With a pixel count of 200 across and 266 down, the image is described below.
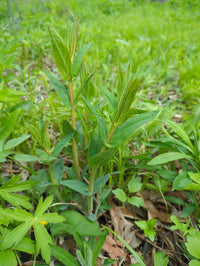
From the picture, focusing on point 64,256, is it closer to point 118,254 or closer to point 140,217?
point 118,254

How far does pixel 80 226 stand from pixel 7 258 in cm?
29

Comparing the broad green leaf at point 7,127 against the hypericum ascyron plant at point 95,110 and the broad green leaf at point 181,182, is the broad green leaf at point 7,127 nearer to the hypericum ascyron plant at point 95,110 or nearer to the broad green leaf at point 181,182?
the hypericum ascyron plant at point 95,110

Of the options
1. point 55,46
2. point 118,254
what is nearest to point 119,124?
point 55,46

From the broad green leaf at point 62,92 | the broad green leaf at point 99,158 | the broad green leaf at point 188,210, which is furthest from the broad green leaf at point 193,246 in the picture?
the broad green leaf at point 62,92

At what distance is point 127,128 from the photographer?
79 cm

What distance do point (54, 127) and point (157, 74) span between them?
4.35 feet

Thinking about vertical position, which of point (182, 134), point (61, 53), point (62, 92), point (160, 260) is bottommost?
point (160, 260)

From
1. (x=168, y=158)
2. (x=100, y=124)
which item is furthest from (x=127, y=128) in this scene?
(x=168, y=158)

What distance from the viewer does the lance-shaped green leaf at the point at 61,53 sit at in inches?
31.7

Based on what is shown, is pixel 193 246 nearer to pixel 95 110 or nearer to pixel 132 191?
pixel 132 191

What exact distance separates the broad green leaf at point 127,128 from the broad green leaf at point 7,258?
0.53 meters

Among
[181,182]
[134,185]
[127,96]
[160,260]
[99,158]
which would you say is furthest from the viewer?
[134,185]

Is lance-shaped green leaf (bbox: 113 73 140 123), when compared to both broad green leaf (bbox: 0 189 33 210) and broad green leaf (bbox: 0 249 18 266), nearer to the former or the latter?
broad green leaf (bbox: 0 189 33 210)

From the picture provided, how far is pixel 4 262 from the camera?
0.78 m
